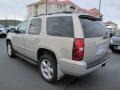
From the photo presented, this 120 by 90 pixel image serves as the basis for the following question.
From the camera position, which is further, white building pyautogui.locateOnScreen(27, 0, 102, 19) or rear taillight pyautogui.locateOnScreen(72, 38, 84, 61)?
white building pyautogui.locateOnScreen(27, 0, 102, 19)

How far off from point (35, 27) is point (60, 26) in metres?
1.22

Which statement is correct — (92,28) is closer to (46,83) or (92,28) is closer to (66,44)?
(66,44)

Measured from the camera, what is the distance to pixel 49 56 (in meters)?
4.52

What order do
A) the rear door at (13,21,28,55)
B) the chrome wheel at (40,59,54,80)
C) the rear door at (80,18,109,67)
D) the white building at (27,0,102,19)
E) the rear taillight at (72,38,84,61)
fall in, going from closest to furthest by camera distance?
the rear taillight at (72,38,84,61), the rear door at (80,18,109,67), the chrome wheel at (40,59,54,80), the rear door at (13,21,28,55), the white building at (27,0,102,19)

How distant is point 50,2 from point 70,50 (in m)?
52.0

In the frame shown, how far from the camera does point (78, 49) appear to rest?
3.73 m

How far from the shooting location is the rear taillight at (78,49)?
371 centimetres

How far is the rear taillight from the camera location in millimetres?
3713

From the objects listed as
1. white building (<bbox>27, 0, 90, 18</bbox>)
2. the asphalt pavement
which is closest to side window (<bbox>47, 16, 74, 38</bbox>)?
the asphalt pavement

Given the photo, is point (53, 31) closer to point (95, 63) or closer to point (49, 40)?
point (49, 40)

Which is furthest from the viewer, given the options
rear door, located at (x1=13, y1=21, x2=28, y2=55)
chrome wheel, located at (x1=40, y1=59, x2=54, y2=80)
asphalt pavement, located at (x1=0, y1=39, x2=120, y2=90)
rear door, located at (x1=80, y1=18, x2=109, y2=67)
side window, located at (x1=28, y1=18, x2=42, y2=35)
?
rear door, located at (x1=13, y1=21, x2=28, y2=55)

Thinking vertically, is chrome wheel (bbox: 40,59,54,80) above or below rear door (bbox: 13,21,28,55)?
below

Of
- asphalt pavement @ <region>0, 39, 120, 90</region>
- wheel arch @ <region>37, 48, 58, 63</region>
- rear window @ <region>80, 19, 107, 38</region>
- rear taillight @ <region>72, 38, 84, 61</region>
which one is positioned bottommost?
asphalt pavement @ <region>0, 39, 120, 90</region>

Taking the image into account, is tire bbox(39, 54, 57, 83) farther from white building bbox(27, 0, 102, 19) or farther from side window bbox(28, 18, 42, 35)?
white building bbox(27, 0, 102, 19)
